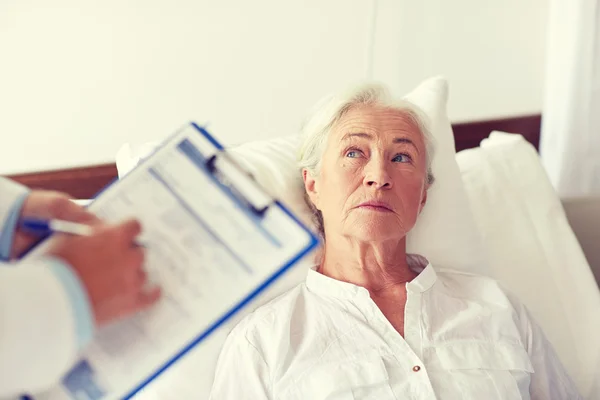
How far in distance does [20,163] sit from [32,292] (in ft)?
3.95

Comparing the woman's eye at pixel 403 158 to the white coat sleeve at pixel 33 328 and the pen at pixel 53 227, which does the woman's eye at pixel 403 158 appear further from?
the white coat sleeve at pixel 33 328

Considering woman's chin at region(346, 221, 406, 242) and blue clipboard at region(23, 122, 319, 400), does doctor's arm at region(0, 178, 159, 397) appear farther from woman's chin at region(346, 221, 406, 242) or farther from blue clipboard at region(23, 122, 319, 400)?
woman's chin at region(346, 221, 406, 242)

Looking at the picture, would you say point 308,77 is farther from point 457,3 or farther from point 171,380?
point 171,380

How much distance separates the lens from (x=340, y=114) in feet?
4.42

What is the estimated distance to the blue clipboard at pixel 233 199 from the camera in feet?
2.18

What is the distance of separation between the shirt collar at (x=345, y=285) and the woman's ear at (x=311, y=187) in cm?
16

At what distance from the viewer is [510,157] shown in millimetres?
1712

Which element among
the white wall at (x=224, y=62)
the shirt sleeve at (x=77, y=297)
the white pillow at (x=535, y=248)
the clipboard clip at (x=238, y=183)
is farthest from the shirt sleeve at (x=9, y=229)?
the white pillow at (x=535, y=248)

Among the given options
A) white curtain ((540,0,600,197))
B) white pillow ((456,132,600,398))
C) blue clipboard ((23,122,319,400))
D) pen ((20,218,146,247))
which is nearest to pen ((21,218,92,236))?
pen ((20,218,146,247))

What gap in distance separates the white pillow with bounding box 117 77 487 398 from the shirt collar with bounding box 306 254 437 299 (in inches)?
4.0

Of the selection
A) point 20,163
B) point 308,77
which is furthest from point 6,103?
point 308,77

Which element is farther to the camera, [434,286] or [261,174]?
[261,174]

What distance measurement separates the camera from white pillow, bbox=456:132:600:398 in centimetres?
146

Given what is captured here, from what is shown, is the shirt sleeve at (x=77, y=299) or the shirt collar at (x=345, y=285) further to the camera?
the shirt collar at (x=345, y=285)
